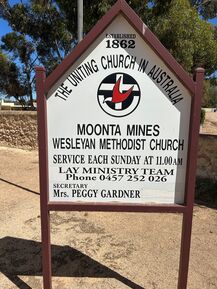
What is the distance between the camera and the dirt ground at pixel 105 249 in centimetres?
312

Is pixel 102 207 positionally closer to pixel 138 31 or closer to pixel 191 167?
pixel 191 167

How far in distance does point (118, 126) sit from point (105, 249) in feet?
6.35

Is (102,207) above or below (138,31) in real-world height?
below

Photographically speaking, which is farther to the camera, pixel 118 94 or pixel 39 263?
pixel 39 263

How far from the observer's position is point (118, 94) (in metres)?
2.37

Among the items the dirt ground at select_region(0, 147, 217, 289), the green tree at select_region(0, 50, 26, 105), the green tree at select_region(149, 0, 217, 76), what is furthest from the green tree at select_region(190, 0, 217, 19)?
the dirt ground at select_region(0, 147, 217, 289)

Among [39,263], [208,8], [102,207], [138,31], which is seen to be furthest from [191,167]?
[208,8]

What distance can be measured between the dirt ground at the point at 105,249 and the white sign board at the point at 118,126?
1.11 meters

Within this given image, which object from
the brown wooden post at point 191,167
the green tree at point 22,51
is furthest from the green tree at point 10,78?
the brown wooden post at point 191,167

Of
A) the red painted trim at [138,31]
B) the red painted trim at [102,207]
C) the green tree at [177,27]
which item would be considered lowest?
the red painted trim at [102,207]

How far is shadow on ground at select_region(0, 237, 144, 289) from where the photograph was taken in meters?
3.19

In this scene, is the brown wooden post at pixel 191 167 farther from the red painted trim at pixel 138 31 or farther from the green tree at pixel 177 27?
the green tree at pixel 177 27

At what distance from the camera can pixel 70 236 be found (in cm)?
402

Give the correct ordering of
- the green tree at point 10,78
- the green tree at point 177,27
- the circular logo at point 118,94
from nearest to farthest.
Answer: the circular logo at point 118,94, the green tree at point 177,27, the green tree at point 10,78
